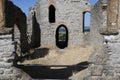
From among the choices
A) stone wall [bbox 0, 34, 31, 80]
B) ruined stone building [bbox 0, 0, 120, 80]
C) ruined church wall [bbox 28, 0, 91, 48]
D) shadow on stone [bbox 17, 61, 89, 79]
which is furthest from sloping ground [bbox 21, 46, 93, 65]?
stone wall [bbox 0, 34, 31, 80]

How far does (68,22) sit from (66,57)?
5333 mm

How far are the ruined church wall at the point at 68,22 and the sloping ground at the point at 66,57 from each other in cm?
155

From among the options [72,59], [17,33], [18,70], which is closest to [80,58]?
[72,59]

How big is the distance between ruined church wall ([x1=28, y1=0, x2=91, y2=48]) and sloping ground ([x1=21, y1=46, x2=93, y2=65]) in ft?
5.07

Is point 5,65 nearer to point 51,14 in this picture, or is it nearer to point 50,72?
point 50,72

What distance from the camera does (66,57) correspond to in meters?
23.3

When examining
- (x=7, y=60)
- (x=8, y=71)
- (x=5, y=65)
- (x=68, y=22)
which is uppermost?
(x=68, y=22)

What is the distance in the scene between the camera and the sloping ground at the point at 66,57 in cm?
2127

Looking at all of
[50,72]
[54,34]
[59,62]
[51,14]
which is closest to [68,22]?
[54,34]

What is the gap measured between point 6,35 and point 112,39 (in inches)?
121

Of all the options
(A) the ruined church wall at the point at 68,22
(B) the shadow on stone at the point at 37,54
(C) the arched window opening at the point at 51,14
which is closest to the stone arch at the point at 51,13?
(C) the arched window opening at the point at 51,14

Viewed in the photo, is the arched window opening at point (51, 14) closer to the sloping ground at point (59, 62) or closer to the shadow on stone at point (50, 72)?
the sloping ground at point (59, 62)

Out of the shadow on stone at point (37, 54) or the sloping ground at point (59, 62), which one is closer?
the sloping ground at point (59, 62)

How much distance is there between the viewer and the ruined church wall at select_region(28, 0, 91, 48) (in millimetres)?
27906
